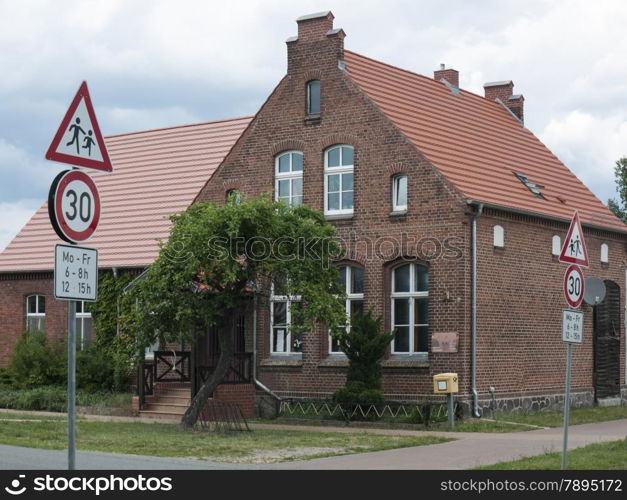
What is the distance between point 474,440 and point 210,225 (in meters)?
6.61

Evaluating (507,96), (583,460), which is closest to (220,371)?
(583,460)

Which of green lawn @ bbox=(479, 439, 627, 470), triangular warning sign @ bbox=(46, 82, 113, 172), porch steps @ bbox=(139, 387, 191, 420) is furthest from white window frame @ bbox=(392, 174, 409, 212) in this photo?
triangular warning sign @ bbox=(46, 82, 113, 172)

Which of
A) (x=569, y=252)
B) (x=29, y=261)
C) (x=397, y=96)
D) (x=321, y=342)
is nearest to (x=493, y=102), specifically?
(x=397, y=96)

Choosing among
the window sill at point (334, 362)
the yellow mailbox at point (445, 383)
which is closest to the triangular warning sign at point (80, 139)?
the yellow mailbox at point (445, 383)

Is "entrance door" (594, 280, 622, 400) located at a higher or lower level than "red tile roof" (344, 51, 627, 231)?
lower

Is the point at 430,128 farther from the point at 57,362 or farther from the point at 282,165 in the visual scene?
the point at 57,362

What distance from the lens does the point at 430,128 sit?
28484mm

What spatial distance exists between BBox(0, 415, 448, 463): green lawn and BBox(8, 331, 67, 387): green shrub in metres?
8.77

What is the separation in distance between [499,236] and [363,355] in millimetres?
4592

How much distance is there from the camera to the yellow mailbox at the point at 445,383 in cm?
2391

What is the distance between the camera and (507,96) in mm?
36844

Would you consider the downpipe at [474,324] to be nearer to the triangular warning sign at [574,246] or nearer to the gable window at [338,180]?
the gable window at [338,180]

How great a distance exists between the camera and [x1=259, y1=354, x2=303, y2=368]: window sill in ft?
91.2

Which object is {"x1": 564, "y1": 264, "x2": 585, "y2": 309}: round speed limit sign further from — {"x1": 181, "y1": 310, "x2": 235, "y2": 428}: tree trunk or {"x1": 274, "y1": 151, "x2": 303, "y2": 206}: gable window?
{"x1": 274, "y1": 151, "x2": 303, "y2": 206}: gable window
